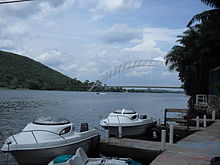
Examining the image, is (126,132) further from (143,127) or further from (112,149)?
(112,149)

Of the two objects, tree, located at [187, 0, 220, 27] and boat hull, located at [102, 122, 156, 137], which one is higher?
tree, located at [187, 0, 220, 27]

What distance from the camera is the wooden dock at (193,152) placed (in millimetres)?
7943

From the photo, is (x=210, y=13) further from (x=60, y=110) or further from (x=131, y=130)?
(x=60, y=110)

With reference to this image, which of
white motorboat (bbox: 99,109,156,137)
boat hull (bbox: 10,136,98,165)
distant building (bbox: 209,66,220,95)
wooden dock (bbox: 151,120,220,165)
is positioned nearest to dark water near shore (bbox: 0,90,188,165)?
boat hull (bbox: 10,136,98,165)

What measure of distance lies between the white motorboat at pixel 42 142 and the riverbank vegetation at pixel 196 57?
70.4ft

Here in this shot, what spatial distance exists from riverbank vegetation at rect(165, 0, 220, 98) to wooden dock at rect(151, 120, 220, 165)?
17.8 metres

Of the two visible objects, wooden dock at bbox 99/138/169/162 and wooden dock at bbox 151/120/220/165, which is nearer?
wooden dock at bbox 151/120/220/165

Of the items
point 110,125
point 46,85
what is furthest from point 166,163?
point 46,85

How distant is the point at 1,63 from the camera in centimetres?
11812

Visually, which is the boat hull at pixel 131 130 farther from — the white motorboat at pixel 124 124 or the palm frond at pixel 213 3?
the palm frond at pixel 213 3

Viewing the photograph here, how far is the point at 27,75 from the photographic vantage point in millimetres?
119500

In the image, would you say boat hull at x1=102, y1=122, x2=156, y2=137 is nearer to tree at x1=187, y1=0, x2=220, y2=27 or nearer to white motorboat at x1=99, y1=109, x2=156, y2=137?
white motorboat at x1=99, y1=109, x2=156, y2=137

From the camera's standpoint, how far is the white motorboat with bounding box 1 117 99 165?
8812mm

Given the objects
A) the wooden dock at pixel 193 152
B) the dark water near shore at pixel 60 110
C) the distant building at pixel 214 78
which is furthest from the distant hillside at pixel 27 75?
the wooden dock at pixel 193 152
